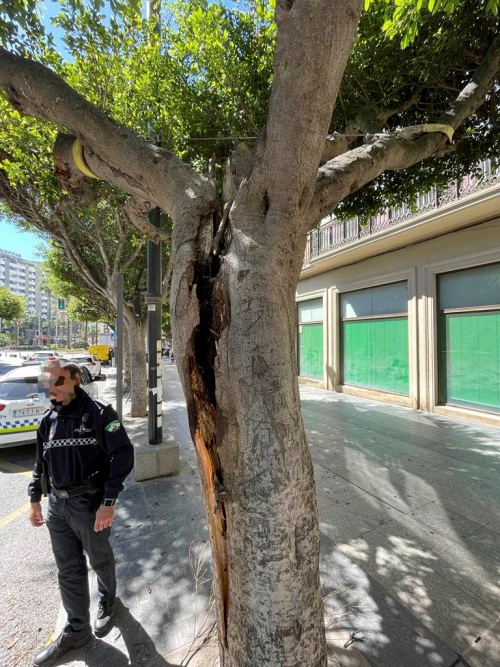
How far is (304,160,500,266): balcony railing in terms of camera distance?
21.9ft

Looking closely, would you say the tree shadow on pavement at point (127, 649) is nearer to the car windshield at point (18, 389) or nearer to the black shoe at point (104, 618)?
the black shoe at point (104, 618)

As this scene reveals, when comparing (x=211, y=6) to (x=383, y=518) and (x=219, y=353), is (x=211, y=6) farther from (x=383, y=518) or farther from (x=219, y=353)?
(x=383, y=518)

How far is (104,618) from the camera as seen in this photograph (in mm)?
Result: 2266

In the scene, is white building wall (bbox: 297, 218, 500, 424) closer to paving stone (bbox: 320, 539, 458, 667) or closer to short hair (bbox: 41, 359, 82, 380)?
paving stone (bbox: 320, 539, 458, 667)

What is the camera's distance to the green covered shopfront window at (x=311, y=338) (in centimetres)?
1323

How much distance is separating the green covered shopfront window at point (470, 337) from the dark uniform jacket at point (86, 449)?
324 inches

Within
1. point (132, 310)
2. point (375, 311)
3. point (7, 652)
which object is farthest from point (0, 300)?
point (7, 652)

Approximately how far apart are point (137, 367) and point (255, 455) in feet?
22.7

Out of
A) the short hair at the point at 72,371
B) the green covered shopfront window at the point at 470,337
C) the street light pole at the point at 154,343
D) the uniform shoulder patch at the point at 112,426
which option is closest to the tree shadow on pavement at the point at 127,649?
the uniform shoulder patch at the point at 112,426

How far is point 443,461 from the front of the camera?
5.20m

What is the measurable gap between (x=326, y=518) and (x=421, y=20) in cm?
572

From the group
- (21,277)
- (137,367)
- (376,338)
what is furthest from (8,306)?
(21,277)

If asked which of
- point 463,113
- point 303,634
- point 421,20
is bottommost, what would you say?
point 303,634

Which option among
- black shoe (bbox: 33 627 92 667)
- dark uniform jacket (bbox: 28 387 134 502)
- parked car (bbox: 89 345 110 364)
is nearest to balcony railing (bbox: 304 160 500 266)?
dark uniform jacket (bbox: 28 387 134 502)
